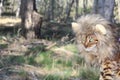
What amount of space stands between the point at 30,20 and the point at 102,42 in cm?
790

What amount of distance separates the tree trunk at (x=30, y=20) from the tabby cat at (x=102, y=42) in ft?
24.8

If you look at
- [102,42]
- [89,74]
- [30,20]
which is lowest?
[89,74]

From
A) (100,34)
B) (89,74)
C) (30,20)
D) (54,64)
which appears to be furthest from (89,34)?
(30,20)

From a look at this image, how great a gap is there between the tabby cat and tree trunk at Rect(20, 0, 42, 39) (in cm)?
757

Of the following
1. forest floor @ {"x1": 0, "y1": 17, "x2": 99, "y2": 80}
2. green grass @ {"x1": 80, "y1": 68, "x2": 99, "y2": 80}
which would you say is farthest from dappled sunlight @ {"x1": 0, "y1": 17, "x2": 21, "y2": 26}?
green grass @ {"x1": 80, "y1": 68, "x2": 99, "y2": 80}

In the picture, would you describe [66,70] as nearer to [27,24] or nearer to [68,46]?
[68,46]

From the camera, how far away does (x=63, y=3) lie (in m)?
63.3

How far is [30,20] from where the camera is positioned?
1256 cm

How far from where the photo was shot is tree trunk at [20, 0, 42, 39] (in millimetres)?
12539

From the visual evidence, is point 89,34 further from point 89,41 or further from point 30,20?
point 30,20

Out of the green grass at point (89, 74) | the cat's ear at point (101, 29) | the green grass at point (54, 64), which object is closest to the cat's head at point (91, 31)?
the cat's ear at point (101, 29)

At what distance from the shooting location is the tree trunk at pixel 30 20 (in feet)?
41.1

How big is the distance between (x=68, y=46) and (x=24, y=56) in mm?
1832

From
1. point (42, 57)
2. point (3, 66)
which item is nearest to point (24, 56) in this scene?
point (42, 57)
